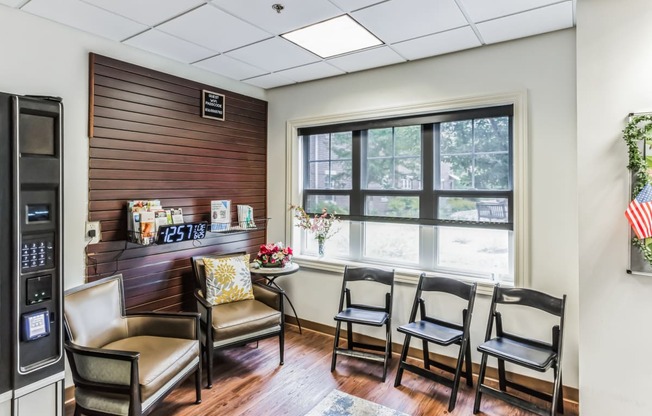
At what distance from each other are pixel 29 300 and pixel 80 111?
1506mm

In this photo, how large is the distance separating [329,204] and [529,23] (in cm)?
235

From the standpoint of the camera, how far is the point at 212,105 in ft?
11.8

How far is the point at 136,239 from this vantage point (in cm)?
284

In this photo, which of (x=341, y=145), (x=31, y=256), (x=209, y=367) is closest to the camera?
(x=31, y=256)

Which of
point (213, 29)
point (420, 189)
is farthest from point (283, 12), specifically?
point (420, 189)

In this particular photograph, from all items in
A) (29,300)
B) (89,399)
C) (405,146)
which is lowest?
(89,399)

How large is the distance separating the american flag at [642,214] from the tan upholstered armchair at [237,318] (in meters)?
2.49

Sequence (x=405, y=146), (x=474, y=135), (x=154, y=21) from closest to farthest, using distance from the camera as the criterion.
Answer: (x=154, y=21) → (x=474, y=135) → (x=405, y=146)

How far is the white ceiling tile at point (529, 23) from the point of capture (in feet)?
7.76

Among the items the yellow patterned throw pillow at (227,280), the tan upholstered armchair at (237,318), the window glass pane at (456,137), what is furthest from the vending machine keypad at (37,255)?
the window glass pane at (456,137)

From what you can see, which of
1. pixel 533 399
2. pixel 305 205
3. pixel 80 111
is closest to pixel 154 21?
pixel 80 111

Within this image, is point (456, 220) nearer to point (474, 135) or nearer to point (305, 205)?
point (474, 135)

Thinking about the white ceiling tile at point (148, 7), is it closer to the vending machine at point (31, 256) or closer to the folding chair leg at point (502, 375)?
the vending machine at point (31, 256)

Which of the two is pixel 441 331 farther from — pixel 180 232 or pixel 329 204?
pixel 180 232
